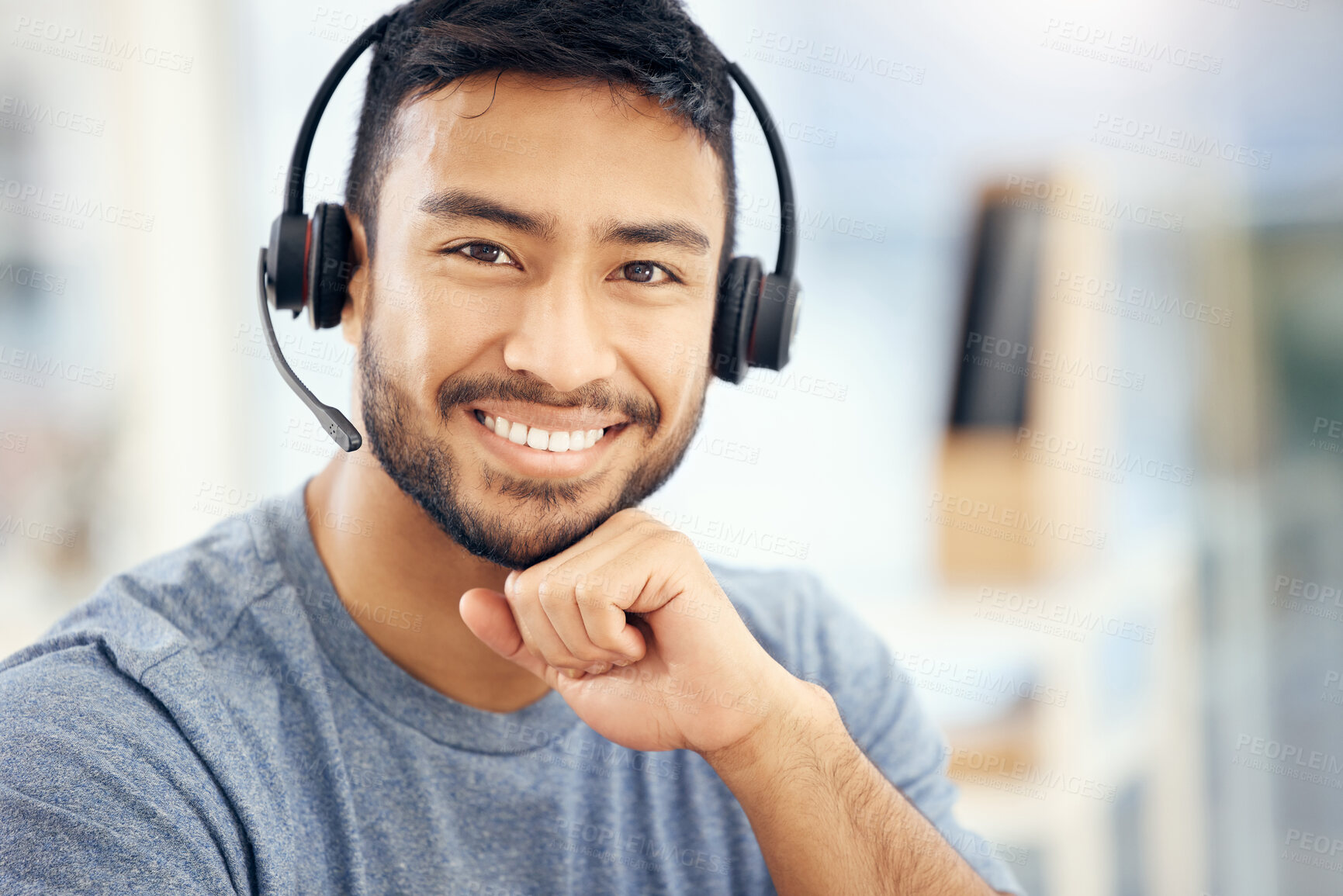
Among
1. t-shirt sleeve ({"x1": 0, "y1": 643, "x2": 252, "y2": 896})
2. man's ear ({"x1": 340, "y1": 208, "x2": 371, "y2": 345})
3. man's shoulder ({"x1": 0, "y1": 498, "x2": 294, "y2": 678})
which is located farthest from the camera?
man's ear ({"x1": 340, "y1": 208, "x2": 371, "y2": 345})

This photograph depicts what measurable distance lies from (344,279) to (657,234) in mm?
397

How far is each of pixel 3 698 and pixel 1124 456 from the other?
8.45ft

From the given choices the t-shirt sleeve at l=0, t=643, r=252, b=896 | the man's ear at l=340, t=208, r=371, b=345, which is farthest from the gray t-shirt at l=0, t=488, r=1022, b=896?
the man's ear at l=340, t=208, r=371, b=345

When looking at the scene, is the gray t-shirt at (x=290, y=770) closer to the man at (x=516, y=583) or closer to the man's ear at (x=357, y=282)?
the man at (x=516, y=583)

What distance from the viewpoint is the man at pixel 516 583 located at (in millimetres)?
1045

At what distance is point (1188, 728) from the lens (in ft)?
8.79

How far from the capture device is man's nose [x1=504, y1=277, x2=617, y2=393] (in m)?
1.08

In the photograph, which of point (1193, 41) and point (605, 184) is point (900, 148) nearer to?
point (1193, 41)

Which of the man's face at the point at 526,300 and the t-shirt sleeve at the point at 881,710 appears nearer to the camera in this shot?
the man's face at the point at 526,300

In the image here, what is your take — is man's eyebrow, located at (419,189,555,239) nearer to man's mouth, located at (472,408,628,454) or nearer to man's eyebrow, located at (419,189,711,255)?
man's eyebrow, located at (419,189,711,255)

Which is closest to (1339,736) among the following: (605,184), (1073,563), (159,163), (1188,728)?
(1188,728)

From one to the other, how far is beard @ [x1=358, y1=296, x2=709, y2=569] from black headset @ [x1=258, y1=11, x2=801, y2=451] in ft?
0.22

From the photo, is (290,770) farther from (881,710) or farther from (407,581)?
(881,710)

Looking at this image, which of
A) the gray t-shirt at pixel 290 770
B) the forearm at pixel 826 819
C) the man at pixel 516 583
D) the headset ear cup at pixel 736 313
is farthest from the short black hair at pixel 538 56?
the forearm at pixel 826 819
